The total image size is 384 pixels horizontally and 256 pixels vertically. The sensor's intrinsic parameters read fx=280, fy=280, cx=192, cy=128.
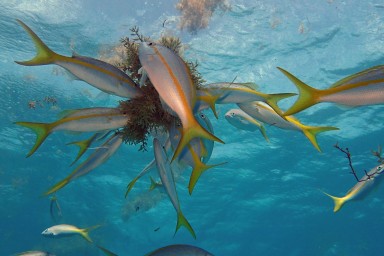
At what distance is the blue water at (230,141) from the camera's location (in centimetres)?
1296

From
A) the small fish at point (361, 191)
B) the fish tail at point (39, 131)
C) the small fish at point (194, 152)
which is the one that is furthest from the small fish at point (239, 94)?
the small fish at point (361, 191)

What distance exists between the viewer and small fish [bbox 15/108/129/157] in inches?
96.7

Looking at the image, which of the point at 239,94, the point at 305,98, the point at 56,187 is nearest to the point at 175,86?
the point at 305,98

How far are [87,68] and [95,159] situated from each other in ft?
3.52

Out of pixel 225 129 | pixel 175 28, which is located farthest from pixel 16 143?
pixel 175 28

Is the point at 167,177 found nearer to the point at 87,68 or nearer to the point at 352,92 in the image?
the point at 87,68

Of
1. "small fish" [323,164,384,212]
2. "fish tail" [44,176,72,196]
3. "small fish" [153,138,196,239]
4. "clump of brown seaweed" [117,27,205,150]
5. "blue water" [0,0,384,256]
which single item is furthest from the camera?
"blue water" [0,0,384,256]

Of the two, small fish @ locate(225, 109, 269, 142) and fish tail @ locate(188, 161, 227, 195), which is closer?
fish tail @ locate(188, 161, 227, 195)

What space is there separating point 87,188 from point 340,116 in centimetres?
2786

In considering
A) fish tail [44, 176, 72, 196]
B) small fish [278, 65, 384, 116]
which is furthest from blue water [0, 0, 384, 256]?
fish tail [44, 176, 72, 196]

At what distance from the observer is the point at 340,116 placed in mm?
18438

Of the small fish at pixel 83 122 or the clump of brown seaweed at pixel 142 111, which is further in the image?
the clump of brown seaweed at pixel 142 111

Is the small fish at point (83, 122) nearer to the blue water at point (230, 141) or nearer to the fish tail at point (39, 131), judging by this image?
the fish tail at point (39, 131)

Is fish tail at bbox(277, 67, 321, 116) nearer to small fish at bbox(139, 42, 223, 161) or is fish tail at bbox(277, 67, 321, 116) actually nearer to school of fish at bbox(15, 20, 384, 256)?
school of fish at bbox(15, 20, 384, 256)
